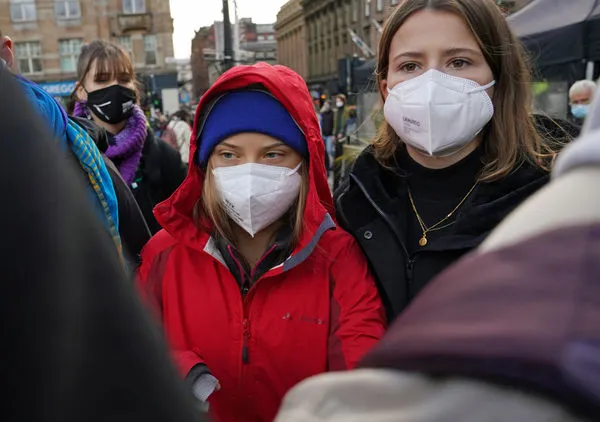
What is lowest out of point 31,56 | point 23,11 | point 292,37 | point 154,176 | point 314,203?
point 154,176

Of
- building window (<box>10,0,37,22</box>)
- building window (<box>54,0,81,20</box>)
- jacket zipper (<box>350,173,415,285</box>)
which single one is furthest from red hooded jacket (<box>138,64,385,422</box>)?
building window (<box>10,0,37,22</box>)

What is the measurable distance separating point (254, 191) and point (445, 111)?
2.27 feet

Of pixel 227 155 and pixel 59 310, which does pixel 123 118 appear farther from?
pixel 59 310

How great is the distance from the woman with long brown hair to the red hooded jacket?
12 centimetres

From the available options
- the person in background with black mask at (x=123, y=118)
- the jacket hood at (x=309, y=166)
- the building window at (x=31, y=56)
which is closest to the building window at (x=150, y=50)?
the building window at (x=31, y=56)

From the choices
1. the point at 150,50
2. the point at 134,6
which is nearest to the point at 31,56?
the point at 134,6

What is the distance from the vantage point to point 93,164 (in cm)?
198

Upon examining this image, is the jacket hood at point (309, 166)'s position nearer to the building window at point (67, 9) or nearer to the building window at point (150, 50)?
the building window at point (150, 50)

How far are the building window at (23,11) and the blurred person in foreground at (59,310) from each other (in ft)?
126

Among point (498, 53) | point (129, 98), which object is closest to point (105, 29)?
point (129, 98)

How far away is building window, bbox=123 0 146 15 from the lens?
3416 cm

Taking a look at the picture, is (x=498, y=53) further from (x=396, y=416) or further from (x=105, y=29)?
(x=105, y=29)

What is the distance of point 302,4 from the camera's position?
225 feet

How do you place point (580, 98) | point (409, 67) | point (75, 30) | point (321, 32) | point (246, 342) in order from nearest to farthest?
point (246, 342) < point (409, 67) < point (580, 98) < point (75, 30) < point (321, 32)
